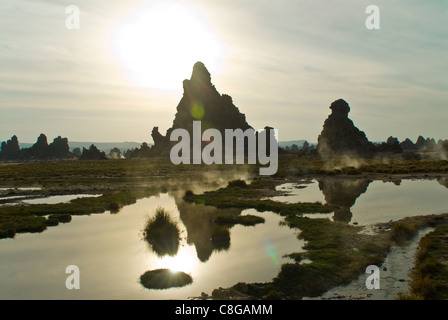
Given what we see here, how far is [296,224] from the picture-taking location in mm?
31266

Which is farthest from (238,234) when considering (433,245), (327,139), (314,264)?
(327,139)

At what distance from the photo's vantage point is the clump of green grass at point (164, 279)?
18578 mm

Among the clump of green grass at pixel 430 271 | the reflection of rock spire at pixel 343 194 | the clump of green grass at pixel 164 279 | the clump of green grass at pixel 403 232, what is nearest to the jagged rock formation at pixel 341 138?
the reflection of rock spire at pixel 343 194

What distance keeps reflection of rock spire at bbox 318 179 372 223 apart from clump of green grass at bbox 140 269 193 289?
17.6m

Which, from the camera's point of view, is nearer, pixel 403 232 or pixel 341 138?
pixel 403 232

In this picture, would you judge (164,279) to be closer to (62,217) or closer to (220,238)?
(220,238)

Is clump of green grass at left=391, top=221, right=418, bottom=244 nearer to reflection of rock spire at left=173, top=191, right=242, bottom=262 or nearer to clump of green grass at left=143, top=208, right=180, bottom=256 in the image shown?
reflection of rock spire at left=173, top=191, right=242, bottom=262

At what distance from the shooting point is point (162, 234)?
90.9 ft

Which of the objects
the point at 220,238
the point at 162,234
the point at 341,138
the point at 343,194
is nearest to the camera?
the point at 220,238

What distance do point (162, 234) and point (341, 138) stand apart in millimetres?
144136

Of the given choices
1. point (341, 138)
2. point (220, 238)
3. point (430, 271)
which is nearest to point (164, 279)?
point (220, 238)

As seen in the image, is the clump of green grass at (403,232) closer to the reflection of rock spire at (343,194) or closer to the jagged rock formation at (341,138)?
the reflection of rock spire at (343,194)
